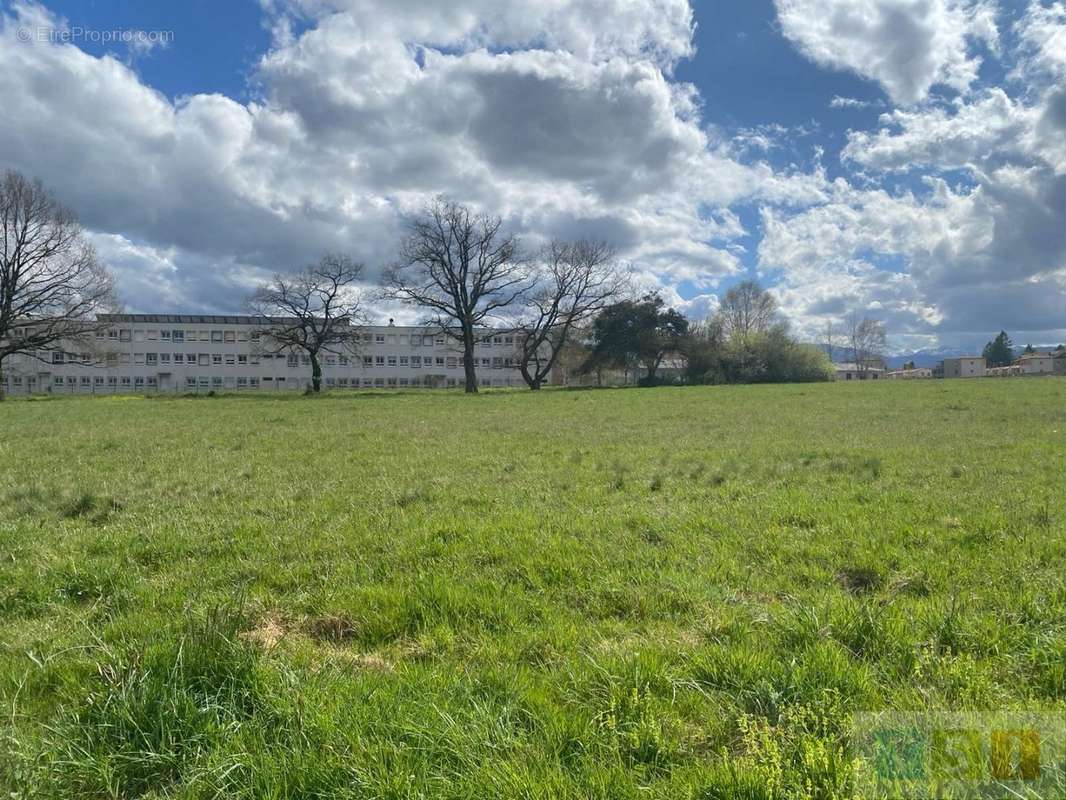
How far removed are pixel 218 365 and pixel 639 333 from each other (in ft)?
262

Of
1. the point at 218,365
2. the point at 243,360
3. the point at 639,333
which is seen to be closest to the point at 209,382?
the point at 218,365

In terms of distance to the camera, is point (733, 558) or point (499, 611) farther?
point (733, 558)

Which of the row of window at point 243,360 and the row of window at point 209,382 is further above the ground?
the row of window at point 243,360

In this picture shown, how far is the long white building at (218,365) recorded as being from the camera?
96.3m

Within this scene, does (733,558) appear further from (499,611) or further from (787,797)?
(787,797)

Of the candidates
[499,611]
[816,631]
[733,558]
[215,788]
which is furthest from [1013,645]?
[215,788]

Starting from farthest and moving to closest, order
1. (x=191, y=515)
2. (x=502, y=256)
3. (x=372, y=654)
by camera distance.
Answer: (x=502, y=256) → (x=191, y=515) → (x=372, y=654)

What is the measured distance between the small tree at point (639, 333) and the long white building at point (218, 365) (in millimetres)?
21104

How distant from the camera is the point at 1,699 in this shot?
3119 millimetres

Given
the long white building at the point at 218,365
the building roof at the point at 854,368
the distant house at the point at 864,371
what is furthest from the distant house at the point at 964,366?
the long white building at the point at 218,365

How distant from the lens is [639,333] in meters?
74.1

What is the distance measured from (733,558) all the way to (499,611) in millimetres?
2516

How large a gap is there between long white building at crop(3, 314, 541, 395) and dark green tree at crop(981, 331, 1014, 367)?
11695cm

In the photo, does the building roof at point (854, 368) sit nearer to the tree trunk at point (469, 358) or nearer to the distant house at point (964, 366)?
the distant house at point (964, 366)
